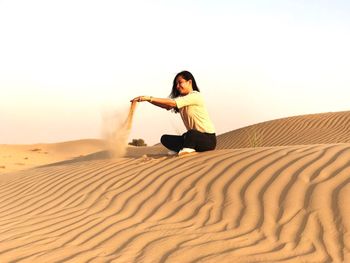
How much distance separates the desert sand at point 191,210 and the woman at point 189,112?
9.0 inches

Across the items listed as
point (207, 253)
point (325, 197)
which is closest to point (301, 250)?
point (207, 253)

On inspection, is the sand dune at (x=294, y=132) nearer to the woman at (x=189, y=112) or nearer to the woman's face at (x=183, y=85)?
the woman at (x=189, y=112)

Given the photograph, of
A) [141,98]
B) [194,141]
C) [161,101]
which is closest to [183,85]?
[161,101]

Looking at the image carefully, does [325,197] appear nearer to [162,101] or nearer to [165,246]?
[165,246]

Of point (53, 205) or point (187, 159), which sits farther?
point (187, 159)

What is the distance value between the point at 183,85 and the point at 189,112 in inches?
15.8

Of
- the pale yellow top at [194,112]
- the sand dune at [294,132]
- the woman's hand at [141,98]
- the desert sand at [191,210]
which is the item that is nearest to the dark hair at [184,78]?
the pale yellow top at [194,112]

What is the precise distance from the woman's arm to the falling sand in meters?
0.74

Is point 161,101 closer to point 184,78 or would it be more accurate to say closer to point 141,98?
point 141,98

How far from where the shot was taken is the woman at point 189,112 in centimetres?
630

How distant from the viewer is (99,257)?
3.46 meters

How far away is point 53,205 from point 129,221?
4.78 feet

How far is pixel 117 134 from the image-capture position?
762 cm

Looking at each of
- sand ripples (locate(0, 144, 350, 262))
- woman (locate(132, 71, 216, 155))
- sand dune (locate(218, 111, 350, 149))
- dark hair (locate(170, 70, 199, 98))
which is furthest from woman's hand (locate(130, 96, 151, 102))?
sand dune (locate(218, 111, 350, 149))
